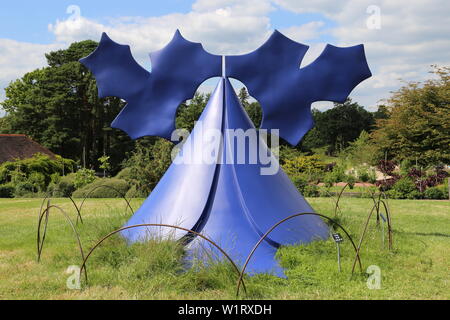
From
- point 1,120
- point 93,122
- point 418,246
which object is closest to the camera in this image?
point 418,246

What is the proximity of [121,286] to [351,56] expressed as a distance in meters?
4.85

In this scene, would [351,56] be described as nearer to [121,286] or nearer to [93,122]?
[121,286]

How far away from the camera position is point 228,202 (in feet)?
20.2

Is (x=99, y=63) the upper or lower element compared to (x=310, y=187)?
upper

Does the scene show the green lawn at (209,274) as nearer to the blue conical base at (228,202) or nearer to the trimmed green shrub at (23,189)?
the blue conical base at (228,202)

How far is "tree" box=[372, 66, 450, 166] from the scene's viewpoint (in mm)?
22453

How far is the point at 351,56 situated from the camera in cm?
700

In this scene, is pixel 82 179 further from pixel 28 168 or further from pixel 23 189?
pixel 28 168

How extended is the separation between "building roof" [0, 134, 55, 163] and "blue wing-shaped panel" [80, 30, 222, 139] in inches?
836

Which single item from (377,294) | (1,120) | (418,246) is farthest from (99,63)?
(1,120)

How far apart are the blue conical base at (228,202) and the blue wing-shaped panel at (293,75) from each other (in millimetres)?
418
